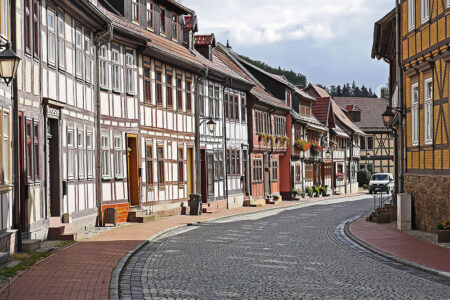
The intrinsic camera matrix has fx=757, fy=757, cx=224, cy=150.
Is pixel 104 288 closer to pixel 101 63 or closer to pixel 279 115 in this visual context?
pixel 101 63

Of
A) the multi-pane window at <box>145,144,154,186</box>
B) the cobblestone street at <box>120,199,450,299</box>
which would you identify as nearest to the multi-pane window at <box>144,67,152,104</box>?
the multi-pane window at <box>145,144,154,186</box>

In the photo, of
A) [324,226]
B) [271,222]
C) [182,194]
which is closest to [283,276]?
[324,226]

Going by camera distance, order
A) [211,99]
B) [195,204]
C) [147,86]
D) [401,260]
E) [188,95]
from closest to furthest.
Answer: [401,260] → [147,86] → [195,204] → [188,95] → [211,99]

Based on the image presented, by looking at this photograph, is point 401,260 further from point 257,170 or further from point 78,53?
point 257,170

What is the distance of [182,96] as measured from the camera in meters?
32.3

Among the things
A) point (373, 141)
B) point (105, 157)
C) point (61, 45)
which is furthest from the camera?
point (373, 141)

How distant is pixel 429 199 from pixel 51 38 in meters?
10.9

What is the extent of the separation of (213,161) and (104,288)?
25.6 meters

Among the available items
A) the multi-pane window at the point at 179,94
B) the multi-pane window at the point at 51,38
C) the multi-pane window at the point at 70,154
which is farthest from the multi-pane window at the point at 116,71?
the multi-pane window at the point at 179,94

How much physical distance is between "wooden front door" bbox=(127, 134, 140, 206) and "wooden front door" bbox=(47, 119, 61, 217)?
722 cm

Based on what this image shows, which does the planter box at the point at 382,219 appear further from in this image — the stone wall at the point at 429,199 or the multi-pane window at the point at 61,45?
the multi-pane window at the point at 61,45

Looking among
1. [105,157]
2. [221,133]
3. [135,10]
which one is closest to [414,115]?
[105,157]

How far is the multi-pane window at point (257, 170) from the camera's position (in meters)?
44.9

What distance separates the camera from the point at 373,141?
8538 cm
